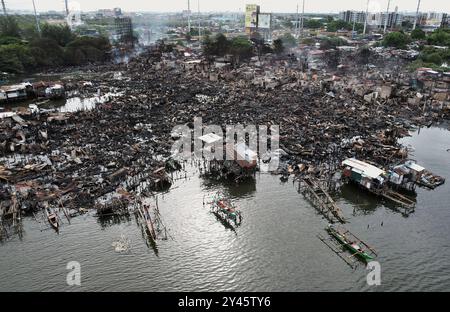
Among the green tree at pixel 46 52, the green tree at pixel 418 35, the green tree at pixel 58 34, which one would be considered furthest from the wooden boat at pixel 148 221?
the green tree at pixel 418 35

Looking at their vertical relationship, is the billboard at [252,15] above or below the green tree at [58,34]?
above

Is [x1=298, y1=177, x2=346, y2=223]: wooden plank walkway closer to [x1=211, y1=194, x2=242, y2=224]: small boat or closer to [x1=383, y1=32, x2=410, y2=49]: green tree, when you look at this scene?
[x1=211, y1=194, x2=242, y2=224]: small boat

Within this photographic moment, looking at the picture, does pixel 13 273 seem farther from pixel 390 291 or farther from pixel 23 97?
pixel 23 97

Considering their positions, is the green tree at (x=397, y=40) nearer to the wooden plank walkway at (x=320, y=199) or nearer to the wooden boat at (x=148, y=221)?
the wooden plank walkway at (x=320, y=199)

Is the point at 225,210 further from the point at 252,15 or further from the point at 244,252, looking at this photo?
the point at 252,15

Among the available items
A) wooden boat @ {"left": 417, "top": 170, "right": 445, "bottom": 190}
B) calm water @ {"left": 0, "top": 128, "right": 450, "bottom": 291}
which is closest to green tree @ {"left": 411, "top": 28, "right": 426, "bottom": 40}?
wooden boat @ {"left": 417, "top": 170, "right": 445, "bottom": 190}

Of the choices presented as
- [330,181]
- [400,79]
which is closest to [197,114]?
[330,181]

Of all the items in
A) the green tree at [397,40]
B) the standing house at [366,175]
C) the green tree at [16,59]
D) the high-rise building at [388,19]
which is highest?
the high-rise building at [388,19]
